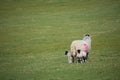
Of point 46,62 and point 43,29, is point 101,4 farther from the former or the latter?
point 46,62

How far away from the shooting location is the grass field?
20.7 metres

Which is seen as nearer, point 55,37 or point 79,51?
point 79,51

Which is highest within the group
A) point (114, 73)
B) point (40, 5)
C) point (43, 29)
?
point (40, 5)

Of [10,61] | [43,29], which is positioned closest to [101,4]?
[43,29]

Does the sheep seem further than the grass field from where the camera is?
Yes

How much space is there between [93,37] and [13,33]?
930 cm

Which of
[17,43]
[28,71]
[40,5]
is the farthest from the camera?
[40,5]

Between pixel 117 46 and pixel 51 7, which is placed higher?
pixel 51 7

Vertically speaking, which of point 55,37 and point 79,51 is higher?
point 55,37

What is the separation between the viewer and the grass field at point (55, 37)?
2074 cm

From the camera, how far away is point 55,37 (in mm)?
39344

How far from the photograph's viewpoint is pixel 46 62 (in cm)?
2452

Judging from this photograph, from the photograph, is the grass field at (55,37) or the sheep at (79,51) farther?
the sheep at (79,51)

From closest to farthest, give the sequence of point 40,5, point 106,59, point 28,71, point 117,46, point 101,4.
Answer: point 28,71 → point 106,59 → point 117,46 → point 101,4 → point 40,5
